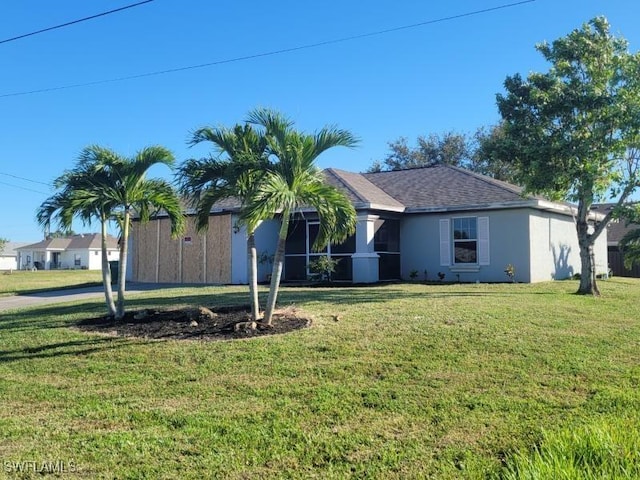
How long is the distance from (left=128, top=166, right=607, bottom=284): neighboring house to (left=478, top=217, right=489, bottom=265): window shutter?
0.03m

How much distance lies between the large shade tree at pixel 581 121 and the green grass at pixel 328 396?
18.0 feet

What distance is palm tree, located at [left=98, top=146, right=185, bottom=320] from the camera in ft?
33.7

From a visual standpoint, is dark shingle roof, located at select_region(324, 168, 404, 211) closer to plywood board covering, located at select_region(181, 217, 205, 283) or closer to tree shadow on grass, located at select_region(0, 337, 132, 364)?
plywood board covering, located at select_region(181, 217, 205, 283)

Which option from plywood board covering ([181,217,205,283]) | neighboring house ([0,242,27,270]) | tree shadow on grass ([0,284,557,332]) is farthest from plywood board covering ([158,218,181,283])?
neighboring house ([0,242,27,270])

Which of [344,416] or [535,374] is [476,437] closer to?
[344,416]

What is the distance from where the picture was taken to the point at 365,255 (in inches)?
746

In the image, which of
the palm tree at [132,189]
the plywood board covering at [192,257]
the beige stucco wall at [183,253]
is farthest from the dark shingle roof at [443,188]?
the palm tree at [132,189]

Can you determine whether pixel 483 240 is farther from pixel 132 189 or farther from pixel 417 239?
pixel 132 189

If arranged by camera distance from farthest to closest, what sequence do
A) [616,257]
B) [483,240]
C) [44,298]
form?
[616,257], [483,240], [44,298]

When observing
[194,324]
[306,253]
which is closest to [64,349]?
[194,324]

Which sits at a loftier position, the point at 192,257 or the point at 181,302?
the point at 192,257

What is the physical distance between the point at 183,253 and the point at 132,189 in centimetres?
1256

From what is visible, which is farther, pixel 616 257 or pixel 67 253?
pixel 67 253

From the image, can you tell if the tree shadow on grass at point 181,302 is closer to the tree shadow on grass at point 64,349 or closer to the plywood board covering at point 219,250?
the tree shadow on grass at point 64,349
